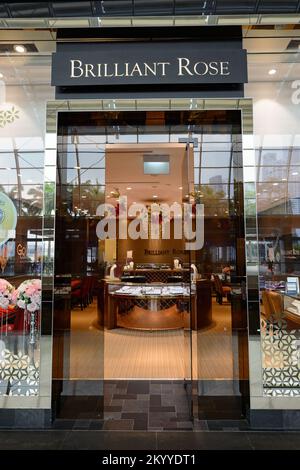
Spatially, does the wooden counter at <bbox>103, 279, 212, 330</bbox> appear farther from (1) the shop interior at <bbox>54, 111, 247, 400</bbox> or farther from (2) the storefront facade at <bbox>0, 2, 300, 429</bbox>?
(2) the storefront facade at <bbox>0, 2, 300, 429</bbox>

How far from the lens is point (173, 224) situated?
13453 millimetres

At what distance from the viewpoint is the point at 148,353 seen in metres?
5.33

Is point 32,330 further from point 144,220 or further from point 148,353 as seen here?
point 144,220

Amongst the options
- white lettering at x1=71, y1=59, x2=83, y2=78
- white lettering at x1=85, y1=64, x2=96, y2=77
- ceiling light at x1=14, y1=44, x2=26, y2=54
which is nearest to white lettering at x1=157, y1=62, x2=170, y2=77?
white lettering at x1=85, y1=64, x2=96, y2=77

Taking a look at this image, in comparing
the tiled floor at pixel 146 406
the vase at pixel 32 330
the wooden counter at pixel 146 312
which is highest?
the vase at pixel 32 330

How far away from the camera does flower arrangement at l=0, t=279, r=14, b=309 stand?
3.31m

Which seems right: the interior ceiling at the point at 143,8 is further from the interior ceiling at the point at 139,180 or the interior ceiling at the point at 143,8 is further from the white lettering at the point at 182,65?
the interior ceiling at the point at 139,180

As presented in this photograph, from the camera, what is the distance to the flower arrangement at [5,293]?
10.9 feet

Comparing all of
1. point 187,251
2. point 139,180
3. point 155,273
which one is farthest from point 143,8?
point 155,273

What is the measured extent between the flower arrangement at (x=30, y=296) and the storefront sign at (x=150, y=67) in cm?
211

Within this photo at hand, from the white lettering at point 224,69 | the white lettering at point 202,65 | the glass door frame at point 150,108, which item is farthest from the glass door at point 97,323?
the white lettering at point 224,69

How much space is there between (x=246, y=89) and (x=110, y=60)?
1.50 metres

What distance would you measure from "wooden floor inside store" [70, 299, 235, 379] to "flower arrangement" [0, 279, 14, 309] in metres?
0.85
